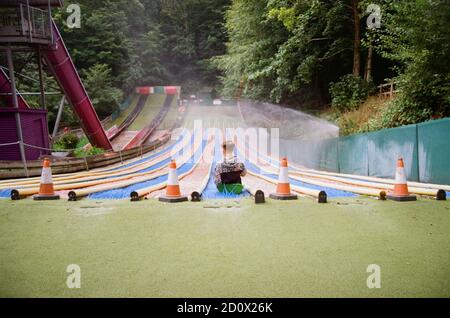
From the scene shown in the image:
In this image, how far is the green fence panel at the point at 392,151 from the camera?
8578 millimetres

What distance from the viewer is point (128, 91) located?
47656 millimetres

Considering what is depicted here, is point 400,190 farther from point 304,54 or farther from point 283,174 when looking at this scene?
point 304,54

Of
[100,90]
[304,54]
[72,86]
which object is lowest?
[72,86]

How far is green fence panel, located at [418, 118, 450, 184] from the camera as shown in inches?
293

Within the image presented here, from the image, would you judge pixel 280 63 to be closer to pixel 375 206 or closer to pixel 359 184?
pixel 359 184

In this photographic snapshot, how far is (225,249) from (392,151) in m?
7.35

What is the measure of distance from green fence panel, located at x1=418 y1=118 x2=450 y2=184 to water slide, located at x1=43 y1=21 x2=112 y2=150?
14623 mm

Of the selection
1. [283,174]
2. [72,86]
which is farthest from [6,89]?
[283,174]

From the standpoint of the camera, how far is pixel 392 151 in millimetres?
9414

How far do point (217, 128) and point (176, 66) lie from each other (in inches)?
1204

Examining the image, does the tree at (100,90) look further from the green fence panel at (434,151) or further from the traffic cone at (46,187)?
the green fence panel at (434,151)

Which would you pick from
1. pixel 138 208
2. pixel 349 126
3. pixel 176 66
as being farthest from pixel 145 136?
pixel 176 66

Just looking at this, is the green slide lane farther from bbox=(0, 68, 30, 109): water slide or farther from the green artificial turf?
the green artificial turf

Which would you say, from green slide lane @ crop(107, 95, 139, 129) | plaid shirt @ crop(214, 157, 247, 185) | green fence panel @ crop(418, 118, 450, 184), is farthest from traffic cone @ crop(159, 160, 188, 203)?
green slide lane @ crop(107, 95, 139, 129)
